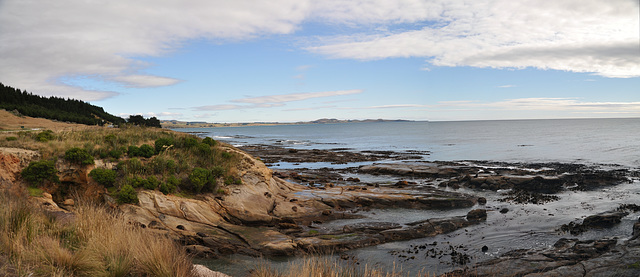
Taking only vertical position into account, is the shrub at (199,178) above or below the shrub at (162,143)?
below

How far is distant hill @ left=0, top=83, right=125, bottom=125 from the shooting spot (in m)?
38.1

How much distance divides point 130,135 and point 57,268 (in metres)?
17.3

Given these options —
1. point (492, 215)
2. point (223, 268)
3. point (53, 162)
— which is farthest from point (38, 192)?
point (492, 215)

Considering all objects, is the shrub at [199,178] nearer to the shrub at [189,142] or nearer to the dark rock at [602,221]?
the shrub at [189,142]

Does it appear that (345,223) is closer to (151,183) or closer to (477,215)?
(477,215)

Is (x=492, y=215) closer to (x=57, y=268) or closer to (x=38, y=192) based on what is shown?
(x=57, y=268)

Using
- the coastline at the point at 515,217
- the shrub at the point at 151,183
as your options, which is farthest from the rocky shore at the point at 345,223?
the shrub at the point at 151,183

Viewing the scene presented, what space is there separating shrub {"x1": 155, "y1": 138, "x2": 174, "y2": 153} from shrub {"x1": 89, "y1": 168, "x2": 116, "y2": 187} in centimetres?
390

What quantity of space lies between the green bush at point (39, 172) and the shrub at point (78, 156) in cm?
84

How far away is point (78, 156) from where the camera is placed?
17.3m

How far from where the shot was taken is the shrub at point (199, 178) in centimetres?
1903

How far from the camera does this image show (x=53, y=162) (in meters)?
16.7

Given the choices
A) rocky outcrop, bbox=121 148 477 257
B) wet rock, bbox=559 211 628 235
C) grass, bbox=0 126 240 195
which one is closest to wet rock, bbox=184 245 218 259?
rocky outcrop, bbox=121 148 477 257

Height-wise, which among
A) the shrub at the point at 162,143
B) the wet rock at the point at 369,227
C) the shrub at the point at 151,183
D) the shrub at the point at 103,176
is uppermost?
the shrub at the point at 162,143
